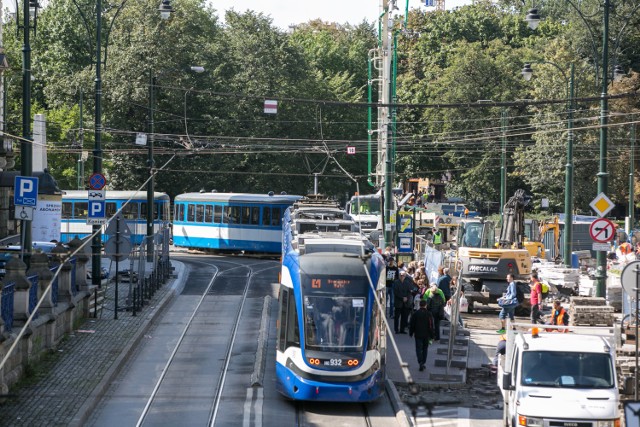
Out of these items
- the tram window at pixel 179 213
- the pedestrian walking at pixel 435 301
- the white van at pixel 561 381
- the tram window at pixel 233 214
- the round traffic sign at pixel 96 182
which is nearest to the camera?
the white van at pixel 561 381

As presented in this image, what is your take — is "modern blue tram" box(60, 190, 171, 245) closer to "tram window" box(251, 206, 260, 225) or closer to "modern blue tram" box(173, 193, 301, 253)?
"modern blue tram" box(173, 193, 301, 253)

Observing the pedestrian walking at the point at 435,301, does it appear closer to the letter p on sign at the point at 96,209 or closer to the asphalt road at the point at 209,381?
the asphalt road at the point at 209,381

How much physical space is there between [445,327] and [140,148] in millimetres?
40446

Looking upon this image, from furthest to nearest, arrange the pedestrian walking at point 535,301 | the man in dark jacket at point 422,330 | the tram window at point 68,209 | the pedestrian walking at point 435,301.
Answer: the tram window at point 68,209 < the pedestrian walking at point 535,301 < the pedestrian walking at point 435,301 < the man in dark jacket at point 422,330

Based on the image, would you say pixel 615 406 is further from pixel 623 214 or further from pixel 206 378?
pixel 623 214

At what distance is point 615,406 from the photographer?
15.2 m

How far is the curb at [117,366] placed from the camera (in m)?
16.9

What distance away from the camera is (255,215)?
4819 cm

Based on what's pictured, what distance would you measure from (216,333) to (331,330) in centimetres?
901

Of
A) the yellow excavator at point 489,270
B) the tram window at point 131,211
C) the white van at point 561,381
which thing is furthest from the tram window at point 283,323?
the tram window at point 131,211

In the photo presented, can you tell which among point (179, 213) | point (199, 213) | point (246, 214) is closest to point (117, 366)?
point (246, 214)

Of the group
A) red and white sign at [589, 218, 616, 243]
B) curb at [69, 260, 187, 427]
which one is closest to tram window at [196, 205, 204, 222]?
curb at [69, 260, 187, 427]

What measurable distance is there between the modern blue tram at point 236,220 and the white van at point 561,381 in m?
31.7

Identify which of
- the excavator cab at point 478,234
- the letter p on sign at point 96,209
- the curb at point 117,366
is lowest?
the curb at point 117,366
